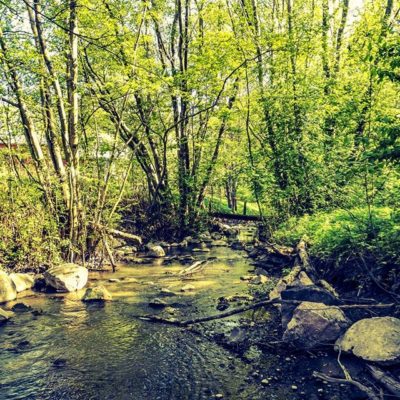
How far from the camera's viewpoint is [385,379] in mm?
4531

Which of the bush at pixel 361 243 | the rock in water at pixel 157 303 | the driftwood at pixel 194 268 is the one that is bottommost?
the driftwood at pixel 194 268

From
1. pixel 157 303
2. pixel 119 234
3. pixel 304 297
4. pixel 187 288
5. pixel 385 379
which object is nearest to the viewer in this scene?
pixel 385 379

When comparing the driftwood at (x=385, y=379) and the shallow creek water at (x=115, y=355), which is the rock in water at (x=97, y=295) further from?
the driftwood at (x=385, y=379)

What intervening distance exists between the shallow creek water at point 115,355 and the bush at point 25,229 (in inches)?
72.9

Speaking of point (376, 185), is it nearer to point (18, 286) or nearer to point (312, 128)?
point (312, 128)

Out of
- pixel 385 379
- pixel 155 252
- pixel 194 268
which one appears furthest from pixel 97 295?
pixel 385 379

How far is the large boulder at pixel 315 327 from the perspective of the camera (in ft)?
18.7

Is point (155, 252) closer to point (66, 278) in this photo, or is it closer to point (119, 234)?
point (119, 234)

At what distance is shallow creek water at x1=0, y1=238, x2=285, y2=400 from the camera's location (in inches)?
193

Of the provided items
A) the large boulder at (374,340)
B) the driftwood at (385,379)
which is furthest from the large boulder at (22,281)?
the driftwood at (385,379)

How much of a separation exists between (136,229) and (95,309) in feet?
33.7

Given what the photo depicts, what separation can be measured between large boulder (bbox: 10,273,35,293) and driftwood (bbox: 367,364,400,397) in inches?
332

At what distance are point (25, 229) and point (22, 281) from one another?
5.16 ft

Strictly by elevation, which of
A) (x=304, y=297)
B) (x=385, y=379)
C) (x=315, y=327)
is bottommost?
(x=385, y=379)
